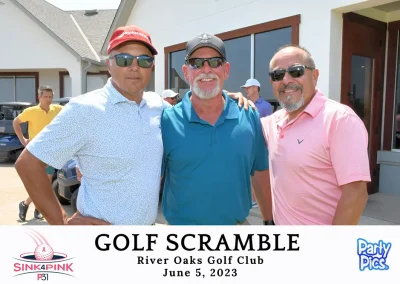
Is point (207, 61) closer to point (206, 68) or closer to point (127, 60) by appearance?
point (206, 68)

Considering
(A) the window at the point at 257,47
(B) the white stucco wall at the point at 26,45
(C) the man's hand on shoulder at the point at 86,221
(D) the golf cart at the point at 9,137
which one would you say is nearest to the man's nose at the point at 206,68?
(C) the man's hand on shoulder at the point at 86,221

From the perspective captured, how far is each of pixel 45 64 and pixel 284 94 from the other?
14.3m

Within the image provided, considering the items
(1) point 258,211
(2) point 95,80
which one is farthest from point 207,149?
(2) point 95,80

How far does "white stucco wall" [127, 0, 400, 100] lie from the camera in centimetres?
512

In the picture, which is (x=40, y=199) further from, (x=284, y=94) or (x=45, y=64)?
(x=45, y=64)

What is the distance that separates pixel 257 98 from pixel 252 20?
4.95 feet

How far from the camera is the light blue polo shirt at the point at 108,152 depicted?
1964 mm

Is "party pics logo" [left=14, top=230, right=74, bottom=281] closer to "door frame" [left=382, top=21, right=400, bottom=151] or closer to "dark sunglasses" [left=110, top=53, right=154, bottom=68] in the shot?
"dark sunglasses" [left=110, top=53, right=154, bottom=68]

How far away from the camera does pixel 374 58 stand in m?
6.16

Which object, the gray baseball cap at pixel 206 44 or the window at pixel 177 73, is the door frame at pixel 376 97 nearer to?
the gray baseball cap at pixel 206 44

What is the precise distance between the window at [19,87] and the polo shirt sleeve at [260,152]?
51.9 feet

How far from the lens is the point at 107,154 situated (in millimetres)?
1996

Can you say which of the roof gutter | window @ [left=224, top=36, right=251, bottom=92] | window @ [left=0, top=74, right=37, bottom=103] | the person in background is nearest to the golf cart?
window @ [left=0, top=74, right=37, bottom=103]

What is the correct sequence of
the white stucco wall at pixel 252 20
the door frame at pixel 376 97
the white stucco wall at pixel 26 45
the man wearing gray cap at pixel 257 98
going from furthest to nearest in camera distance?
the white stucco wall at pixel 26 45 < the man wearing gray cap at pixel 257 98 < the door frame at pixel 376 97 < the white stucco wall at pixel 252 20
